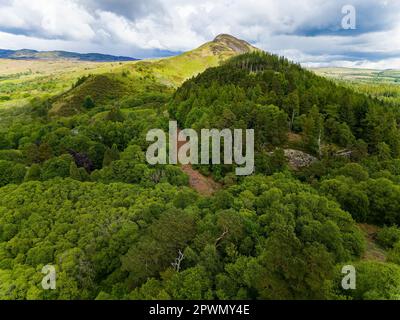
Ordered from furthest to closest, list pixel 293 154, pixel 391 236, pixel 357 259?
pixel 293 154 → pixel 391 236 → pixel 357 259

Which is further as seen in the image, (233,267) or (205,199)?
(205,199)

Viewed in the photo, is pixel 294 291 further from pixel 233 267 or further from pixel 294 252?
pixel 233 267

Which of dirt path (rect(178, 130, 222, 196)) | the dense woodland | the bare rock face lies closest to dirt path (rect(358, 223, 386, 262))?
the dense woodland

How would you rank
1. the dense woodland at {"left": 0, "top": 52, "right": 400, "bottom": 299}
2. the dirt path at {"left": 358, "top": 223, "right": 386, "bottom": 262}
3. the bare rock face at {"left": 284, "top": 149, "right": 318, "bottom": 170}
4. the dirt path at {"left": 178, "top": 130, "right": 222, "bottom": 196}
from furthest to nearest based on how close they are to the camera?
the bare rock face at {"left": 284, "top": 149, "right": 318, "bottom": 170} < the dirt path at {"left": 178, "top": 130, "right": 222, "bottom": 196} < the dirt path at {"left": 358, "top": 223, "right": 386, "bottom": 262} < the dense woodland at {"left": 0, "top": 52, "right": 400, "bottom": 299}

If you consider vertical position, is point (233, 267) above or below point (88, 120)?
below

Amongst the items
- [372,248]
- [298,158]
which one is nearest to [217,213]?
[372,248]

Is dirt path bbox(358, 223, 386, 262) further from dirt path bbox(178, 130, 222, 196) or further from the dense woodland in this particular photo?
dirt path bbox(178, 130, 222, 196)

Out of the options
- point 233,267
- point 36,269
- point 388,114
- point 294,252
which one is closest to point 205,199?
point 233,267

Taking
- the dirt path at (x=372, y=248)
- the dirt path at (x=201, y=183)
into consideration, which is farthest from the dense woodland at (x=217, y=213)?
the dirt path at (x=201, y=183)
